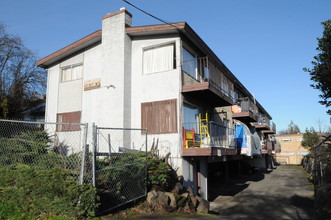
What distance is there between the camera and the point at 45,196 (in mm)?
6152

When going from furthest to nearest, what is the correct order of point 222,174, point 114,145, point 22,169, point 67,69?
point 222,174, point 67,69, point 114,145, point 22,169

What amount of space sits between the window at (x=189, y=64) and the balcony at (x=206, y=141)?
2691mm

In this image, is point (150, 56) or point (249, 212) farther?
point (150, 56)

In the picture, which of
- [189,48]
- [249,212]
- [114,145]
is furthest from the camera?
[189,48]

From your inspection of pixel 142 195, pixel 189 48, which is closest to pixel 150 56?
pixel 189 48

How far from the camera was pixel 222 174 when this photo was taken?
2459 cm

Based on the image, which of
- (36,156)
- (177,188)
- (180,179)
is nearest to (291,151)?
(180,179)

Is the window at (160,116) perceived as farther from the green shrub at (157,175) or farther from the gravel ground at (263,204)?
the gravel ground at (263,204)

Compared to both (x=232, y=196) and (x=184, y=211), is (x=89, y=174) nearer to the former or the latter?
(x=184, y=211)

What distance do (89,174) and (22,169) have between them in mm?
1608

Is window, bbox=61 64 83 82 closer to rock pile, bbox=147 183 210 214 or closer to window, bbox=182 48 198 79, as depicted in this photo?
window, bbox=182 48 198 79

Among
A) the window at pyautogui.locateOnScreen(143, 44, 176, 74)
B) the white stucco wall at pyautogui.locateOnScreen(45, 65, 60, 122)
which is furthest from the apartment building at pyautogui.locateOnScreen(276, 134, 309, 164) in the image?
the white stucco wall at pyautogui.locateOnScreen(45, 65, 60, 122)

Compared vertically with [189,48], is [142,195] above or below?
below

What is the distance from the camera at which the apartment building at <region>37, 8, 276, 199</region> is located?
40.4 feet
